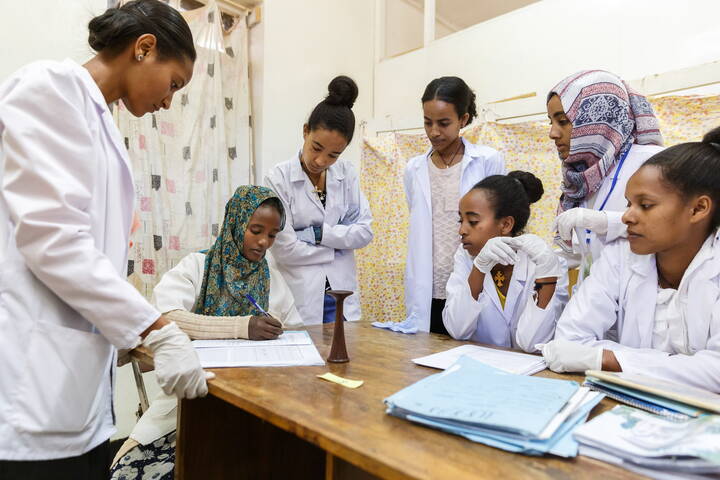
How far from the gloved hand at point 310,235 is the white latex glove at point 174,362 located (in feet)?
3.84

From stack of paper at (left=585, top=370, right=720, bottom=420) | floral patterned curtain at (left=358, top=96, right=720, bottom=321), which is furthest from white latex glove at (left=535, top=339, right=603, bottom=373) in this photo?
floral patterned curtain at (left=358, top=96, right=720, bottom=321)

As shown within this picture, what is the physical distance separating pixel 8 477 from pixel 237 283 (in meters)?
0.90

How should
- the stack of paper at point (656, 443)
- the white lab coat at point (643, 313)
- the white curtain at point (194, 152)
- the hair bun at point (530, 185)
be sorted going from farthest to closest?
the white curtain at point (194, 152)
the hair bun at point (530, 185)
the white lab coat at point (643, 313)
the stack of paper at point (656, 443)

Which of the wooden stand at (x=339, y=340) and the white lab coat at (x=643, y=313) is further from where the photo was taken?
the wooden stand at (x=339, y=340)

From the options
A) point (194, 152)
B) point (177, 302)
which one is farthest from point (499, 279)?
point (194, 152)

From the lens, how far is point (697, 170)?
3.52ft

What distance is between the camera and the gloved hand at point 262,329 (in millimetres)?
1294

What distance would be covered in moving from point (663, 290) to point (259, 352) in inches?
38.7

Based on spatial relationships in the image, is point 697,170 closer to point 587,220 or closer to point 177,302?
point 587,220

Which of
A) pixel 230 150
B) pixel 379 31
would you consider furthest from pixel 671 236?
pixel 379 31

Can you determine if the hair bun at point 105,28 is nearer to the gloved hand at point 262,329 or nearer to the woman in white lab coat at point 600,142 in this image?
the gloved hand at point 262,329

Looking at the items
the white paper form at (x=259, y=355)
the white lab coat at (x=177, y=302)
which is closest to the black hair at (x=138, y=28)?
the white paper form at (x=259, y=355)

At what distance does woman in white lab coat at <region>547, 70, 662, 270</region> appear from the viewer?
1.44m

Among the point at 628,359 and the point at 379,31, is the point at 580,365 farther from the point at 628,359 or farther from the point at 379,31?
the point at 379,31
